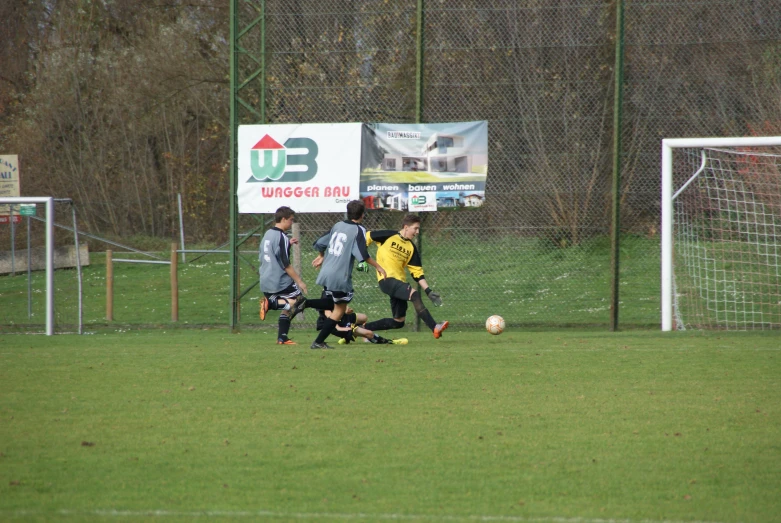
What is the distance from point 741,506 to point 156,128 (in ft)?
75.0

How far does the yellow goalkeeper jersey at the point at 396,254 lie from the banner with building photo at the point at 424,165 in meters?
1.84

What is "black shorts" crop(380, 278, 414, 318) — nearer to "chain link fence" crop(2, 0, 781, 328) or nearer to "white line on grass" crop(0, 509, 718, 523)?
"chain link fence" crop(2, 0, 781, 328)

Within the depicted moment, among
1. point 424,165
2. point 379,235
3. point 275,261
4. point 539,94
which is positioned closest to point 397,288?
point 379,235

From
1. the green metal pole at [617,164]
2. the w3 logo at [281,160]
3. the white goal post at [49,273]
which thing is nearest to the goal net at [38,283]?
the white goal post at [49,273]

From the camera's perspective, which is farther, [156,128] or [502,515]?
[156,128]

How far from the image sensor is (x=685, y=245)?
1289 cm

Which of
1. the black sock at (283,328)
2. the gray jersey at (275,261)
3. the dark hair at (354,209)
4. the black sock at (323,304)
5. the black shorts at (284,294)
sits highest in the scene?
the dark hair at (354,209)

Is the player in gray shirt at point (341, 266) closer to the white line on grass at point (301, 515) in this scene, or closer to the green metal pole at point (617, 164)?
the green metal pole at point (617, 164)

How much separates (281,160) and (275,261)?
2928 mm

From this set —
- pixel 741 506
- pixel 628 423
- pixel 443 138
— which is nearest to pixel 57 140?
pixel 443 138

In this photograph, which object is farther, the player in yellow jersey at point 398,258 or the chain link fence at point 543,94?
the chain link fence at point 543,94

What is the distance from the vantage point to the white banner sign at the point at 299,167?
43.7 feet

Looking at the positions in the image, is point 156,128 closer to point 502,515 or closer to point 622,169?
point 622,169

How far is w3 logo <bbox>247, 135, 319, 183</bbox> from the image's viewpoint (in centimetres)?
1341
